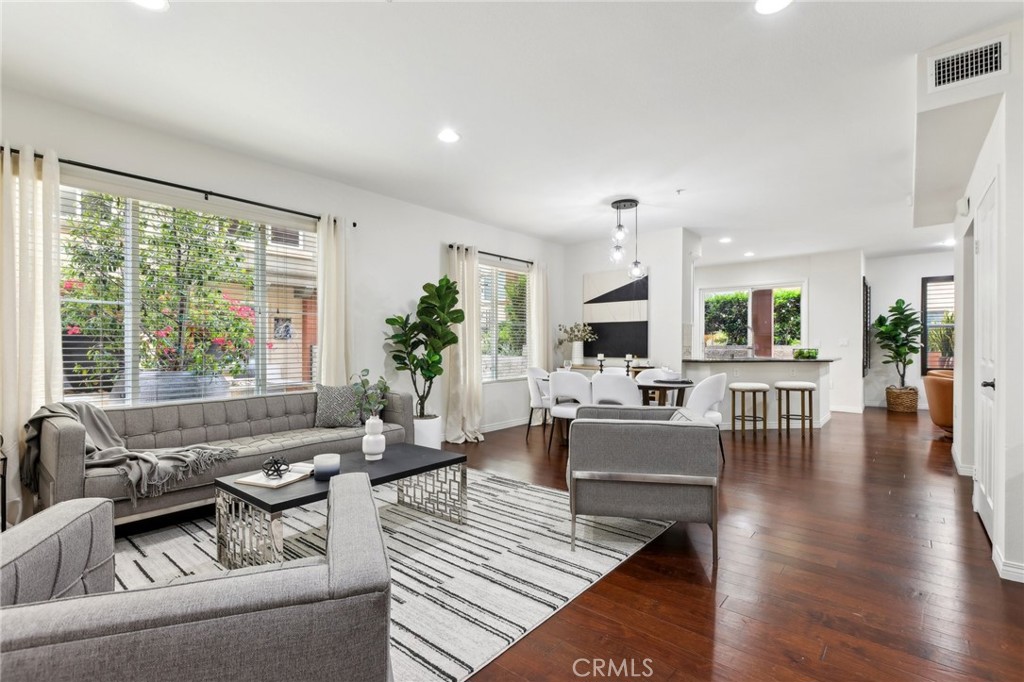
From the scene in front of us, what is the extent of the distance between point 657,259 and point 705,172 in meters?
2.43

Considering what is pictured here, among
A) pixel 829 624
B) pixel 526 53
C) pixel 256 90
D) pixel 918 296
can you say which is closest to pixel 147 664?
pixel 829 624

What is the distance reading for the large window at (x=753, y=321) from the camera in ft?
29.9

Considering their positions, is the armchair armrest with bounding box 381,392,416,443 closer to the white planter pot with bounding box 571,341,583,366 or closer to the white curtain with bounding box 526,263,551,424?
the white curtain with bounding box 526,263,551,424

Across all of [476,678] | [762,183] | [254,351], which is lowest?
[476,678]

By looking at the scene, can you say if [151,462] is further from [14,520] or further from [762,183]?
[762,183]

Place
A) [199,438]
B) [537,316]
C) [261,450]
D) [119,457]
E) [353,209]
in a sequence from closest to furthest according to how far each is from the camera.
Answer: [119,457]
[261,450]
[199,438]
[353,209]
[537,316]

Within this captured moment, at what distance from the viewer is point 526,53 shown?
107 inches

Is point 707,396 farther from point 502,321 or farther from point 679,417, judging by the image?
point 502,321

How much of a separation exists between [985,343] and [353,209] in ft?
17.1

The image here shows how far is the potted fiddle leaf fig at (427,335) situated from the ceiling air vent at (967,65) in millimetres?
4111

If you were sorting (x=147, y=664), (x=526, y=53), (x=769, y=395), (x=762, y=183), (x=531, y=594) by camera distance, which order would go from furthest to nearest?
1. (x=769, y=395)
2. (x=762, y=183)
3. (x=526, y=53)
4. (x=531, y=594)
5. (x=147, y=664)

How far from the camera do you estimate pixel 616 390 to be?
4.94m

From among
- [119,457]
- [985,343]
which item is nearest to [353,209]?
[119,457]

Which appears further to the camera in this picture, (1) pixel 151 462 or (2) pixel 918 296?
(2) pixel 918 296
